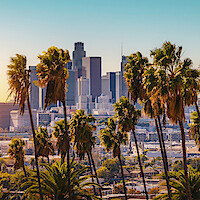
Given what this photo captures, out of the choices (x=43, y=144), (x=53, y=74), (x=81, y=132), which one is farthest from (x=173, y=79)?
(x=43, y=144)

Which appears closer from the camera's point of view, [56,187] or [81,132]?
[56,187]

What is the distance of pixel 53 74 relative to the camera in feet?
67.9

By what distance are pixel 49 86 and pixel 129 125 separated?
11501 millimetres

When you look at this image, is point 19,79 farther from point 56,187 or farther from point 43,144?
point 43,144

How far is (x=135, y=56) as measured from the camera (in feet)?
90.4

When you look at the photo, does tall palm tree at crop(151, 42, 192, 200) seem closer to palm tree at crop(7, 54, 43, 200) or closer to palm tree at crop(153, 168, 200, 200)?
palm tree at crop(153, 168, 200, 200)

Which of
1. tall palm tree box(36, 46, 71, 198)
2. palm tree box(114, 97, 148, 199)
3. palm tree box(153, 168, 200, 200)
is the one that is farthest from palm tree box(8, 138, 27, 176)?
tall palm tree box(36, 46, 71, 198)

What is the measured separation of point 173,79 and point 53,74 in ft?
17.2

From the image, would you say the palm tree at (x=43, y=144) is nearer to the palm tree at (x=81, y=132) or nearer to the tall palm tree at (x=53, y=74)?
the palm tree at (x=81, y=132)

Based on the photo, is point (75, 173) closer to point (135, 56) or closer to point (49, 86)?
point (49, 86)

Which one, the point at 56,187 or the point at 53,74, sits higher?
the point at 53,74

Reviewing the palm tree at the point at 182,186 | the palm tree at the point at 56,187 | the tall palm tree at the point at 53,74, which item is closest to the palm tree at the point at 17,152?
the palm tree at the point at 56,187

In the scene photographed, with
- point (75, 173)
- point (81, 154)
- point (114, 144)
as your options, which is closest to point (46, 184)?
point (75, 173)

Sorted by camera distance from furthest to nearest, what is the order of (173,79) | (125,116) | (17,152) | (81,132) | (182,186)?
(17,152) → (125,116) → (81,132) → (182,186) → (173,79)
